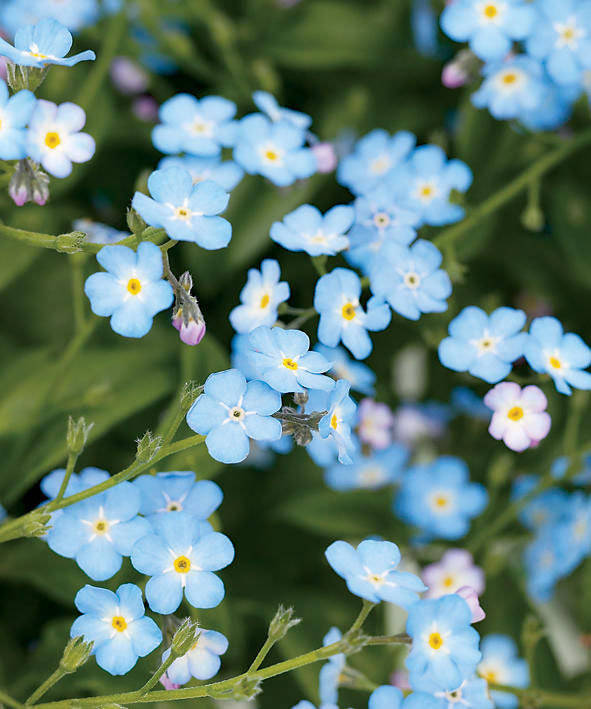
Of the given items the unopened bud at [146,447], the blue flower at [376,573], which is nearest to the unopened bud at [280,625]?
the blue flower at [376,573]

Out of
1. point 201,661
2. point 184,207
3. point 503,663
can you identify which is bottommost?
point 503,663

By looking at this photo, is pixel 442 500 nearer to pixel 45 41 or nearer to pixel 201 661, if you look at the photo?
pixel 201 661

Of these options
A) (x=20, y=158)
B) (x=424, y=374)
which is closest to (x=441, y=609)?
(x=20, y=158)

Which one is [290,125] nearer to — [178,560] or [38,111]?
[38,111]

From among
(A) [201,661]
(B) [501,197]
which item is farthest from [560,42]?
(A) [201,661]

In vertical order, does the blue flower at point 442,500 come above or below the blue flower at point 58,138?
below

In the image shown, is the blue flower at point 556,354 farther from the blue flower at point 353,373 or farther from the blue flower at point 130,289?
the blue flower at point 130,289
